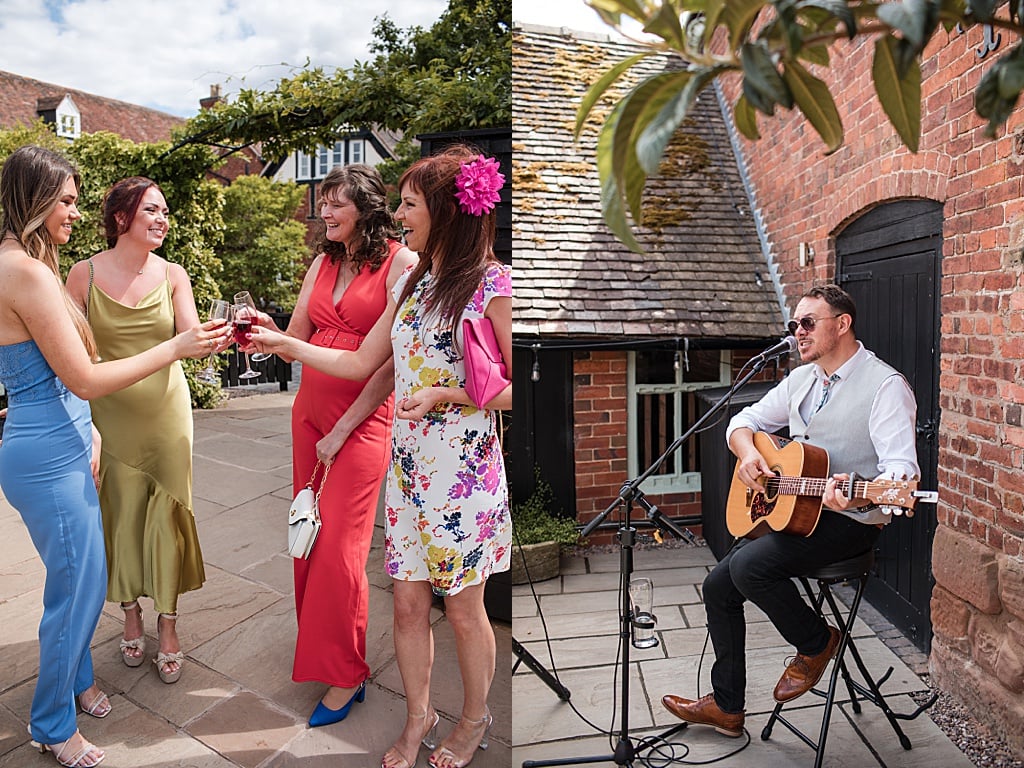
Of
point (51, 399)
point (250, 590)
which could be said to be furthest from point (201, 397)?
point (51, 399)

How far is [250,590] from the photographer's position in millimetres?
2650

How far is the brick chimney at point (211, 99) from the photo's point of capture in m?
2.79

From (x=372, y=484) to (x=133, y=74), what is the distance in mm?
1672

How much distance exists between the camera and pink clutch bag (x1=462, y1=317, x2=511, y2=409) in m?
1.61

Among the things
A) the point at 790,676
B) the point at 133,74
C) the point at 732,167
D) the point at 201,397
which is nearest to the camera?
the point at 790,676

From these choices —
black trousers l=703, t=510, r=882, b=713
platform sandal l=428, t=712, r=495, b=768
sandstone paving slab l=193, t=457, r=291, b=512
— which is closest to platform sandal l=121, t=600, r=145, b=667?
sandstone paving slab l=193, t=457, r=291, b=512

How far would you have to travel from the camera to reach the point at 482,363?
161cm

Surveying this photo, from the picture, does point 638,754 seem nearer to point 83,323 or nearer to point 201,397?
point 83,323

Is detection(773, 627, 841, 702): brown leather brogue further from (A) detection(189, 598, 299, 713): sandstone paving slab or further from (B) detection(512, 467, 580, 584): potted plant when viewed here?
(A) detection(189, 598, 299, 713): sandstone paving slab

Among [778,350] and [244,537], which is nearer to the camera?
[778,350]

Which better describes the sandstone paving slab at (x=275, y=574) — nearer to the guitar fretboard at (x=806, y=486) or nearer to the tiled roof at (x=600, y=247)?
the tiled roof at (x=600, y=247)

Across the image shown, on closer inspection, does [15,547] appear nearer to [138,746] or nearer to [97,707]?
[97,707]

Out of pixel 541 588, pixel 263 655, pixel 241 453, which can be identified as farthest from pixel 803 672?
pixel 241 453

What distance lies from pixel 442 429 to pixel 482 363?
0.21 m
